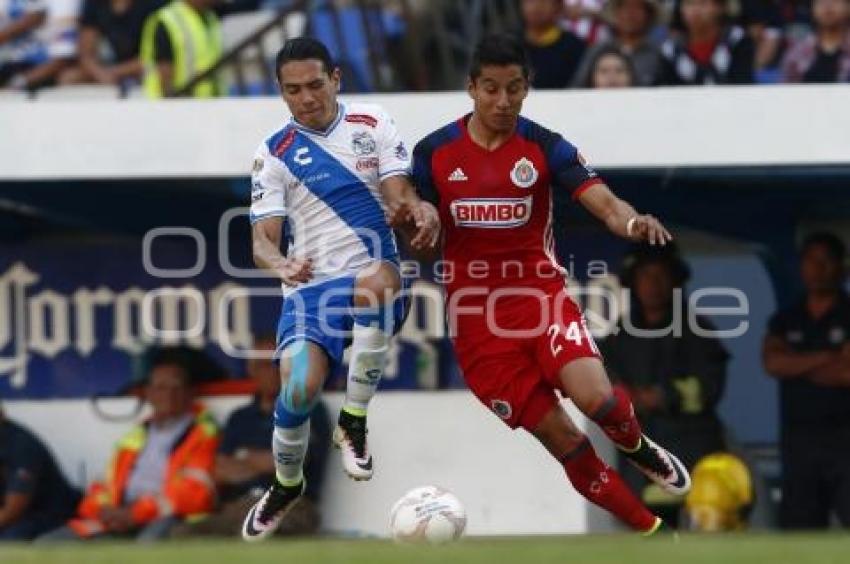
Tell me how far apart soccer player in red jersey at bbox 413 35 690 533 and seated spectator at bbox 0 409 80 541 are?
4.72 metres

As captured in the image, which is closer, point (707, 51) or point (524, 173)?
point (524, 173)

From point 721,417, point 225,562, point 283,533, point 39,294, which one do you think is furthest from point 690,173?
point 225,562

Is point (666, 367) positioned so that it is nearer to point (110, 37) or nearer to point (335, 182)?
point (335, 182)

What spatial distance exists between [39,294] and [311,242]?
503 centimetres

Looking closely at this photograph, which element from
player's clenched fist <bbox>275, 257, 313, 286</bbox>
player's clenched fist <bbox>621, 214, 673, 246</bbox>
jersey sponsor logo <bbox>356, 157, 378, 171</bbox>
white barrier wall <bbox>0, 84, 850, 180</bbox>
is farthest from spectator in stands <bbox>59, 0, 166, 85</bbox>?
player's clenched fist <bbox>621, 214, 673, 246</bbox>

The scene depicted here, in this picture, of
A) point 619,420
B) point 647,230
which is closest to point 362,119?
point 647,230

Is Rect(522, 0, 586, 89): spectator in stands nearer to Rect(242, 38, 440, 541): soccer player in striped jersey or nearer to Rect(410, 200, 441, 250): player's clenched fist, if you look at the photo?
Rect(242, 38, 440, 541): soccer player in striped jersey

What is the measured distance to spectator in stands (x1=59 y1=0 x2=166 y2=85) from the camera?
15.9 m

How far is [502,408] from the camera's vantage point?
36.8 ft

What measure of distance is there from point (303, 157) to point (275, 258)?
648mm

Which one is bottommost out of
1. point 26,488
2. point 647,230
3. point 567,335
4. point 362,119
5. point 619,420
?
point 26,488

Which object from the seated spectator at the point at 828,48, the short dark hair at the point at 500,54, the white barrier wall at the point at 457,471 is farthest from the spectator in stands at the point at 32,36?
the short dark hair at the point at 500,54

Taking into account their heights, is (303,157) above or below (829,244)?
above

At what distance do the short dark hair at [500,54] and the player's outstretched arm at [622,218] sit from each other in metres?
0.61
